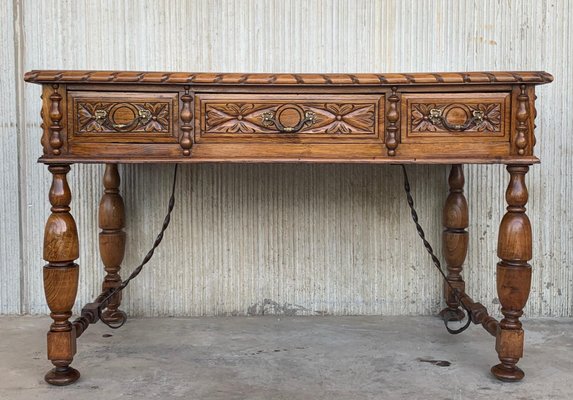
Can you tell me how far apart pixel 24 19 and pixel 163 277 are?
1.06m

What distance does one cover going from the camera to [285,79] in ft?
5.72

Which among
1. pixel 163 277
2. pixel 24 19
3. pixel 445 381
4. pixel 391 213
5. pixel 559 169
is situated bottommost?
pixel 445 381

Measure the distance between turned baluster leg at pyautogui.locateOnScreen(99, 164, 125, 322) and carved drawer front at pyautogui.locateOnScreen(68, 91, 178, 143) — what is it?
582 millimetres

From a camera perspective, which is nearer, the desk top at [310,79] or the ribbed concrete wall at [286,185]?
the desk top at [310,79]

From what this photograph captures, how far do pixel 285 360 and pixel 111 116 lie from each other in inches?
33.7

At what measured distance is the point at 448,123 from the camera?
5.79ft

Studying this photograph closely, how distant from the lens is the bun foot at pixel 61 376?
1.76m

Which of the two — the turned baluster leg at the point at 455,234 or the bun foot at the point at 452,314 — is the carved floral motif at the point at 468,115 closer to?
→ the turned baluster leg at the point at 455,234

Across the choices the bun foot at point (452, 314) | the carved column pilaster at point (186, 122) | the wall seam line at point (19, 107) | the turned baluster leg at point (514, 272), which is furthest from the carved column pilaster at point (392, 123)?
the wall seam line at point (19, 107)

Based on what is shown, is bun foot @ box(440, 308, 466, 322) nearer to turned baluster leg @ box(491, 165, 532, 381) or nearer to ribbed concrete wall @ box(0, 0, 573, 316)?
ribbed concrete wall @ box(0, 0, 573, 316)

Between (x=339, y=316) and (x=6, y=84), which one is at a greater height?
(x=6, y=84)

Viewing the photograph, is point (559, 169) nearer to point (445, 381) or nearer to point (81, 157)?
point (445, 381)

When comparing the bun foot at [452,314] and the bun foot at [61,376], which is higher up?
the bun foot at [452,314]

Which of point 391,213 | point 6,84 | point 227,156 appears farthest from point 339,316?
point 6,84
